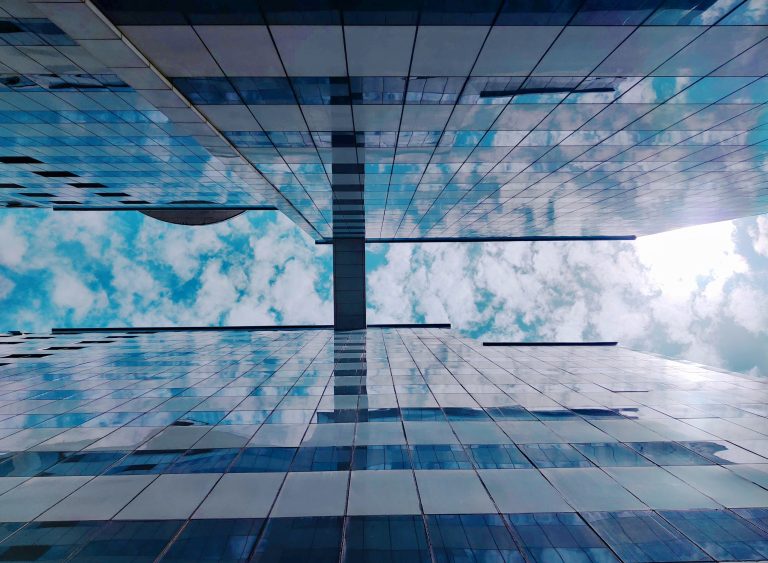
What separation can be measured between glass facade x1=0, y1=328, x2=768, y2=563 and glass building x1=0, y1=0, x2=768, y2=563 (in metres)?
0.05

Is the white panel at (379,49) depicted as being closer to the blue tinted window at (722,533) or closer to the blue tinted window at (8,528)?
the blue tinted window at (722,533)

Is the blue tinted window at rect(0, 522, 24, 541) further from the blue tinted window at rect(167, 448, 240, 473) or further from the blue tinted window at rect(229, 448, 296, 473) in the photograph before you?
the blue tinted window at rect(229, 448, 296, 473)

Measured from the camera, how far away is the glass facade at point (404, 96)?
7.48 metres

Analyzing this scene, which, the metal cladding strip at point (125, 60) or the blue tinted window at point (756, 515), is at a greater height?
the metal cladding strip at point (125, 60)

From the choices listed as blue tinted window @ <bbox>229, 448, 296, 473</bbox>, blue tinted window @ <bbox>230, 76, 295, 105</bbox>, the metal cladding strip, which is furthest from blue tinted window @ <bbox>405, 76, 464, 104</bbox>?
blue tinted window @ <bbox>229, 448, 296, 473</bbox>

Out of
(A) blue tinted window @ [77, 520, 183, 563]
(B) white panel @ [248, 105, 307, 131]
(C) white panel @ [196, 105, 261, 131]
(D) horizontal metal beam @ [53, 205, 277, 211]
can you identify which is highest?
(D) horizontal metal beam @ [53, 205, 277, 211]

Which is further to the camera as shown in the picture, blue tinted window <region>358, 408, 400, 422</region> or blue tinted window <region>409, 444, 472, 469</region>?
blue tinted window <region>358, 408, 400, 422</region>

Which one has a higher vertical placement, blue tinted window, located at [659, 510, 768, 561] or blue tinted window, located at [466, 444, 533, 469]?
blue tinted window, located at [466, 444, 533, 469]

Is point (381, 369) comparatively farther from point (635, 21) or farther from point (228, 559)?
point (635, 21)

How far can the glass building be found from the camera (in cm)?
551

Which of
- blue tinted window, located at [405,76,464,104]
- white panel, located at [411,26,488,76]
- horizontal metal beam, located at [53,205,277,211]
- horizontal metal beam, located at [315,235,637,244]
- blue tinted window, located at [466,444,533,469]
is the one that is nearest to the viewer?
blue tinted window, located at [466,444,533,469]

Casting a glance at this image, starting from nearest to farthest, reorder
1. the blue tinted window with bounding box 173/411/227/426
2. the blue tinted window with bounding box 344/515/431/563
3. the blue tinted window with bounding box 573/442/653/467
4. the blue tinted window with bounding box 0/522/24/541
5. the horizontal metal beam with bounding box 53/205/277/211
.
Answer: the blue tinted window with bounding box 344/515/431/563
the blue tinted window with bounding box 0/522/24/541
the blue tinted window with bounding box 573/442/653/467
the blue tinted window with bounding box 173/411/227/426
the horizontal metal beam with bounding box 53/205/277/211

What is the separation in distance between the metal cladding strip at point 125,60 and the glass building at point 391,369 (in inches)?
2.6

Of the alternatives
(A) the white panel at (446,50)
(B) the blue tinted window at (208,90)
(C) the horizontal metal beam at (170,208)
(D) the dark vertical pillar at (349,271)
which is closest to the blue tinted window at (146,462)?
(B) the blue tinted window at (208,90)
